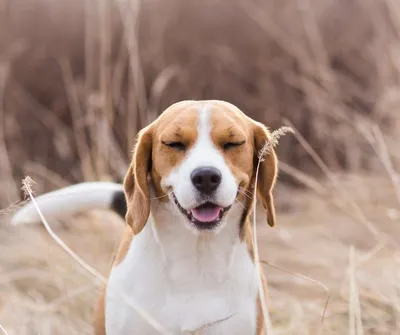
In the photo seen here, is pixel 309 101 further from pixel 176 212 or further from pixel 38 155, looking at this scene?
pixel 176 212

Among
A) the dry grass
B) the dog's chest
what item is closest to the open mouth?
the dog's chest

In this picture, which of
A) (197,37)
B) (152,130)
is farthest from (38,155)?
(152,130)

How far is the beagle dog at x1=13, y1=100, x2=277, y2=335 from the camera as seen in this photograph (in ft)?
9.46

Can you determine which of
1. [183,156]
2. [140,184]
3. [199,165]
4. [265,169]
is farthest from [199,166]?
[265,169]

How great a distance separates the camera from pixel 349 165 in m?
7.48

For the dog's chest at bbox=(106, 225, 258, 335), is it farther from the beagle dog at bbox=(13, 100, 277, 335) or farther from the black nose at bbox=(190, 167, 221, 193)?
the black nose at bbox=(190, 167, 221, 193)

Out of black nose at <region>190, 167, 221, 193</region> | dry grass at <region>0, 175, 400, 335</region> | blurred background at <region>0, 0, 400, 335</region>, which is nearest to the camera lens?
black nose at <region>190, 167, 221, 193</region>

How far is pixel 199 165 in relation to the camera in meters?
2.73

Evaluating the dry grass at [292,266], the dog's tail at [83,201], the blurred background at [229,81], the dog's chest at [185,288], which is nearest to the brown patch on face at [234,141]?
the dog's chest at [185,288]

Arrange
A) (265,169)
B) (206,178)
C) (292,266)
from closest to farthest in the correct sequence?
(206,178) < (265,169) < (292,266)

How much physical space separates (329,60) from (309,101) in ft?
2.55

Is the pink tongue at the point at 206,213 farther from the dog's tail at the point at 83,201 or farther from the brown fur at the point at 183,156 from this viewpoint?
the dog's tail at the point at 83,201

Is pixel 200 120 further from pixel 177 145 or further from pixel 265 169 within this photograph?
pixel 265 169

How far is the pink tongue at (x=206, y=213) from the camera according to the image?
284 centimetres
